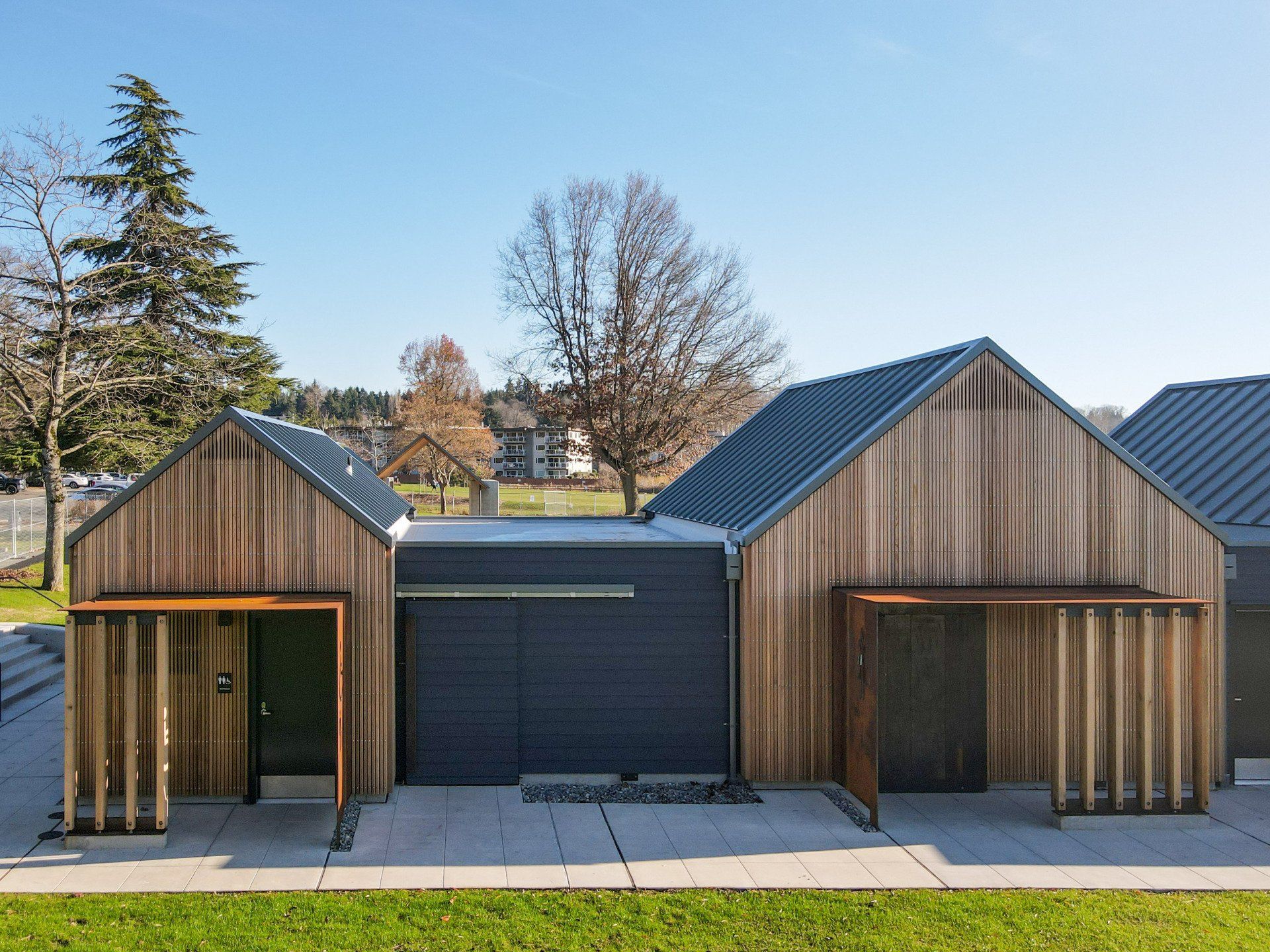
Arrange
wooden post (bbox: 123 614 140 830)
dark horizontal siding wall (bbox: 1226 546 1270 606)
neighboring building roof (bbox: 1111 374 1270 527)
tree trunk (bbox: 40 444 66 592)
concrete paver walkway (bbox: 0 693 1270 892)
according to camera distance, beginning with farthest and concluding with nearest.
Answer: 1. tree trunk (bbox: 40 444 66 592)
2. neighboring building roof (bbox: 1111 374 1270 527)
3. dark horizontal siding wall (bbox: 1226 546 1270 606)
4. wooden post (bbox: 123 614 140 830)
5. concrete paver walkway (bbox: 0 693 1270 892)

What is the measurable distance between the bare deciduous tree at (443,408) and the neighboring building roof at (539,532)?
2790 centimetres

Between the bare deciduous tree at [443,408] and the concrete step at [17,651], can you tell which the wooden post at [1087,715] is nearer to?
the concrete step at [17,651]

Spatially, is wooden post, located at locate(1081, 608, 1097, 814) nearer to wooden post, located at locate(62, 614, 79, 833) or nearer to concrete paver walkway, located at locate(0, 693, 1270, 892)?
concrete paver walkway, located at locate(0, 693, 1270, 892)

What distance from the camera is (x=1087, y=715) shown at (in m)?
10.6

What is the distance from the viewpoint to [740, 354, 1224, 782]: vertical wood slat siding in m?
11.8

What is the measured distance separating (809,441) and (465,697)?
5993mm

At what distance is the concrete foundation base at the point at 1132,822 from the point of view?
10.6m

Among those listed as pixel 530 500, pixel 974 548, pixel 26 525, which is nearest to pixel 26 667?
pixel 974 548

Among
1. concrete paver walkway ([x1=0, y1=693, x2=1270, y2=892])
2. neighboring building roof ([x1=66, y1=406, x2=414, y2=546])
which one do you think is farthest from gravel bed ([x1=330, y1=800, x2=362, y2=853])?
neighboring building roof ([x1=66, y1=406, x2=414, y2=546])

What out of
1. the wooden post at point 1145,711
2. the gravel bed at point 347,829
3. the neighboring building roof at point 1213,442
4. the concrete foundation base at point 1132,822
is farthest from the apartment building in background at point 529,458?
the concrete foundation base at point 1132,822

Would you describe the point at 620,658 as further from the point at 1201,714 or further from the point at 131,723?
the point at 1201,714

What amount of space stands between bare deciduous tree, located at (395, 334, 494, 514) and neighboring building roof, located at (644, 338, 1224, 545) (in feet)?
99.7

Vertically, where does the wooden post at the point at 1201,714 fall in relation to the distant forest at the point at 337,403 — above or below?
below

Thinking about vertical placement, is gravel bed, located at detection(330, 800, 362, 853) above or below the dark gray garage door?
below
